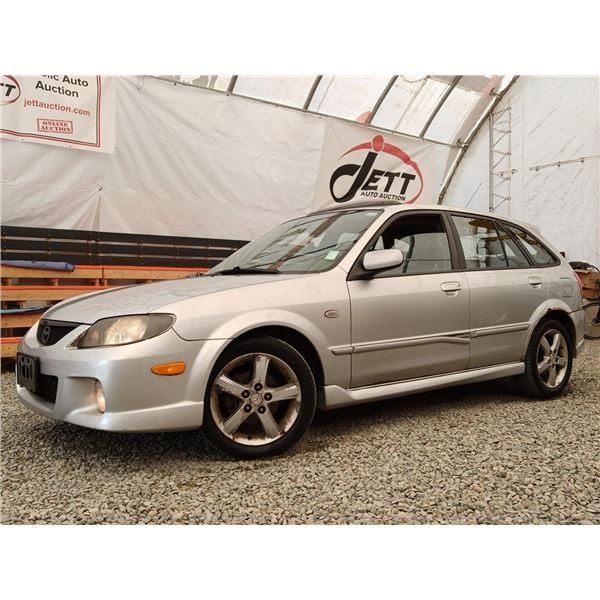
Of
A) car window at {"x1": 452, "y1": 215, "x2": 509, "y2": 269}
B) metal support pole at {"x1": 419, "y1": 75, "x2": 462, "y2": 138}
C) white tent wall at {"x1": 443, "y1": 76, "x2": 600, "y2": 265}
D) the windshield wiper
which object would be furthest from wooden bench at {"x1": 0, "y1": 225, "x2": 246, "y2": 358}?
white tent wall at {"x1": 443, "y1": 76, "x2": 600, "y2": 265}

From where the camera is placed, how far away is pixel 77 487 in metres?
2.38

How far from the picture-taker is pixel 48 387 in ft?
8.75

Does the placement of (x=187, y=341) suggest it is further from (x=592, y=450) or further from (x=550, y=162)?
(x=550, y=162)

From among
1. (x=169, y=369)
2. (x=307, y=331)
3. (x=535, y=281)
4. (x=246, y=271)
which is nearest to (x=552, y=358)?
(x=535, y=281)

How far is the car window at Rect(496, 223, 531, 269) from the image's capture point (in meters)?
4.04

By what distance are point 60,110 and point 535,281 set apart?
530cm

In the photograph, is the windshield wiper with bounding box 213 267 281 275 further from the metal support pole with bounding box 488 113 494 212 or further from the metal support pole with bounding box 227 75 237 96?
the metal support pole with bounding box 488 113 494 212

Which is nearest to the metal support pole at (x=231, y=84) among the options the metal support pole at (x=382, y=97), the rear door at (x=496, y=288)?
the metal support pole at (x=382, y=97)

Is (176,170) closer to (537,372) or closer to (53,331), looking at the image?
(53,331)

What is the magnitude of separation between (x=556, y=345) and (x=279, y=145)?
4961mm

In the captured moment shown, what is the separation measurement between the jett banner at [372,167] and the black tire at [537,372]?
402 centimetres

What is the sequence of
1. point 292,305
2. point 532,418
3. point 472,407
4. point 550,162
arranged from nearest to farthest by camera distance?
1. point 292,305
2. point 532,418
3. point 472,407
4. point 550,162

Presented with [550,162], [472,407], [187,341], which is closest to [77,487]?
[187,341]

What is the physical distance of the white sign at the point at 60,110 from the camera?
18.2ft
